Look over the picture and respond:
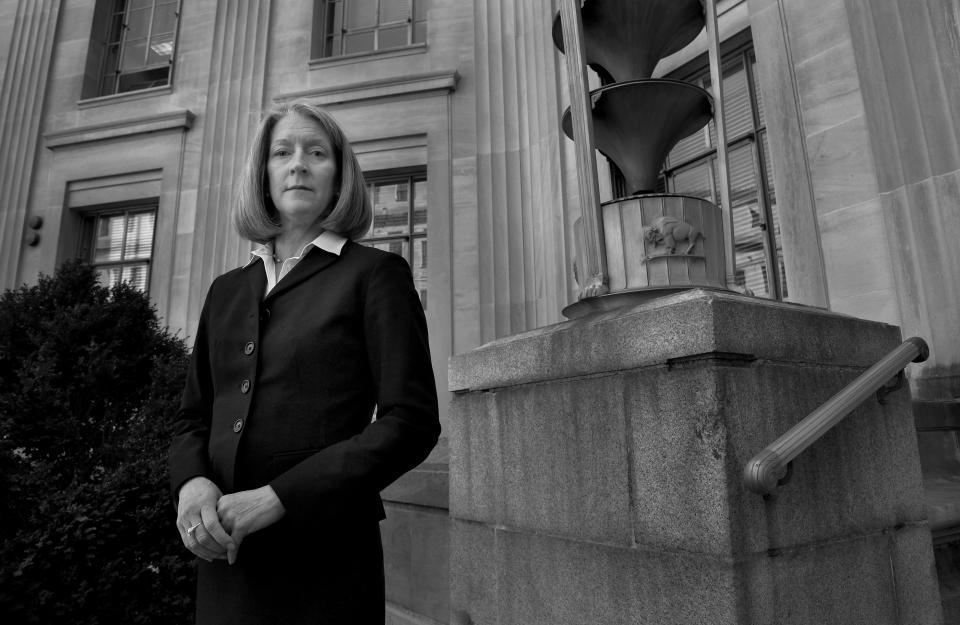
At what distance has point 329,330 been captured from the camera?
1626 millimetres

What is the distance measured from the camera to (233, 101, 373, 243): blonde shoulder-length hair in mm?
1825

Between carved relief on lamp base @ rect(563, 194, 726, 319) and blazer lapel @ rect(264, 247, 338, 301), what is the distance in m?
1.61

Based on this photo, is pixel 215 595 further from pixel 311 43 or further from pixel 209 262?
pixel 311 43

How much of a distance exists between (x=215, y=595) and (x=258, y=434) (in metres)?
0.40

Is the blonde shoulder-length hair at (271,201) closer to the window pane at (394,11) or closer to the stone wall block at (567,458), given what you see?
the stone wall block at (567,458)

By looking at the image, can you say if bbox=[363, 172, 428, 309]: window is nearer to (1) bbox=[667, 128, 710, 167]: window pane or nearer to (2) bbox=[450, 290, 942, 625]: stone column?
(1) bbox=[667, 128, 710, 167]: window pane

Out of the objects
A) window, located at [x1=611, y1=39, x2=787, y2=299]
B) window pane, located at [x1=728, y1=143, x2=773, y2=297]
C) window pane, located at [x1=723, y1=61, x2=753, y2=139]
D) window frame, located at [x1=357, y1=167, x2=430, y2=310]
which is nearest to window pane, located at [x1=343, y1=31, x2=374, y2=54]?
window frame, located at [x1=357, y1=167, x2=430, y2=310]

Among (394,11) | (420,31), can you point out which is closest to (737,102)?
(420,31)

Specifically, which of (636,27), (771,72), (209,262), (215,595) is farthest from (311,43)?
(215,595)

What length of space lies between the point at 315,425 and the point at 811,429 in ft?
5.55

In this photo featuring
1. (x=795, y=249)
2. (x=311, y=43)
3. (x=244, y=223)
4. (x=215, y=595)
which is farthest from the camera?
(x=311, y=43)

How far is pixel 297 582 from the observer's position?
151 cm

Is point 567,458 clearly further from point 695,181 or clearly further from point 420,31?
point 420,31

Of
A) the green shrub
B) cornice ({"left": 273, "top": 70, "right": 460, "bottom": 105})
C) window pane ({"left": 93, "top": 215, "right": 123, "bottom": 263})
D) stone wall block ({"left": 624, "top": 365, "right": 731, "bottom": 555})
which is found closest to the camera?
stone wall block ({"left": 624, "top": 365, "right": 731, "bottom": 555})
